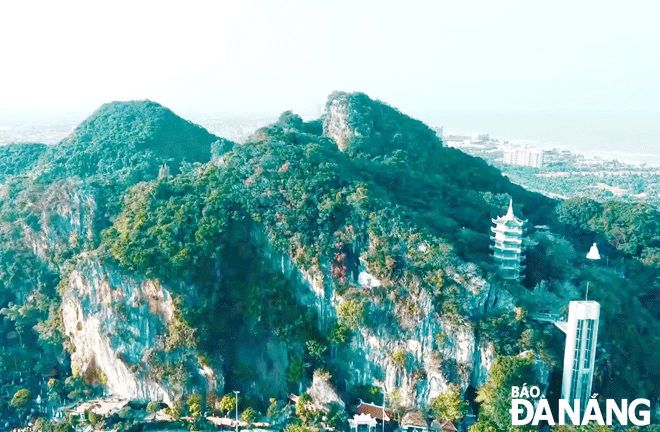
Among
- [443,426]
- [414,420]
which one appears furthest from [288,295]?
[443,426]

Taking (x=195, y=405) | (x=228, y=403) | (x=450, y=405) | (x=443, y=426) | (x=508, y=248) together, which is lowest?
(x=195, y=405)

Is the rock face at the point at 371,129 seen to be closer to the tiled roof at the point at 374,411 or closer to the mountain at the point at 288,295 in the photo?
the mountain at the point at 288,295

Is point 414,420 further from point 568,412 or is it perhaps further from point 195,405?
point 195,405

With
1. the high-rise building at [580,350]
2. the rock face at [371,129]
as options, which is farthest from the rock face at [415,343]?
the rock face at [371,129]

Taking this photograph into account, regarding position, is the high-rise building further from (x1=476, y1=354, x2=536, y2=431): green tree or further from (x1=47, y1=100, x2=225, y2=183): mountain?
(x1=47, y1=100, x2=225, y2=183): mountain

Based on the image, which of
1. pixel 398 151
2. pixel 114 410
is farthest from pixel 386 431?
pixel 398 151

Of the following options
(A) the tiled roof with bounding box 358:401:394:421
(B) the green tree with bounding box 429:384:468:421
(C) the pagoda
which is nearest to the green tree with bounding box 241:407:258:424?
(A) the tiled roof with bounding box 358:401:394:421
